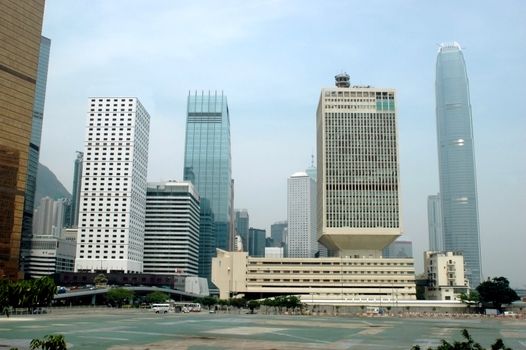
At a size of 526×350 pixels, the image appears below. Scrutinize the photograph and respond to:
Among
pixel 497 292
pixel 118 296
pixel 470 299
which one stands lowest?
pixel 118 296

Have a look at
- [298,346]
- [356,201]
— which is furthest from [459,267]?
[298,346]

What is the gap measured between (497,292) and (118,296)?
115573mm

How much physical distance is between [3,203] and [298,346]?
139914mm

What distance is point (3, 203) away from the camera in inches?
6511

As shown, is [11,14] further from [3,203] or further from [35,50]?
[3,203]

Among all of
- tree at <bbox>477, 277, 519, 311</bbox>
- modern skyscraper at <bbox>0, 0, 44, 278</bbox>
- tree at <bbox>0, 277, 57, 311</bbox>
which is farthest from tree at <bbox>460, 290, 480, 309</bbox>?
tree at <bbox>0, 277, 57, 311</bbox>

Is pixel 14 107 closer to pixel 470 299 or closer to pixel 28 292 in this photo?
pixel 28 292

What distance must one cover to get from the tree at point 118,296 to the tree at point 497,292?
364ft

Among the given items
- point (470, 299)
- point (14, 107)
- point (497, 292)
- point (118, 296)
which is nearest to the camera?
point (14, 107)

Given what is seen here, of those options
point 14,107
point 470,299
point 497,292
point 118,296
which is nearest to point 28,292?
point 118,296

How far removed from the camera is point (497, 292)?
546ft

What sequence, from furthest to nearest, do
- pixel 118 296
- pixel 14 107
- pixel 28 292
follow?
pixel 118 296, pixel 14 107, pixel 28 292

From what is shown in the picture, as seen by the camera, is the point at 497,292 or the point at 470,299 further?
the point at 470,299

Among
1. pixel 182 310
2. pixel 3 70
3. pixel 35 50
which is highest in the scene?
pixel 35 50
